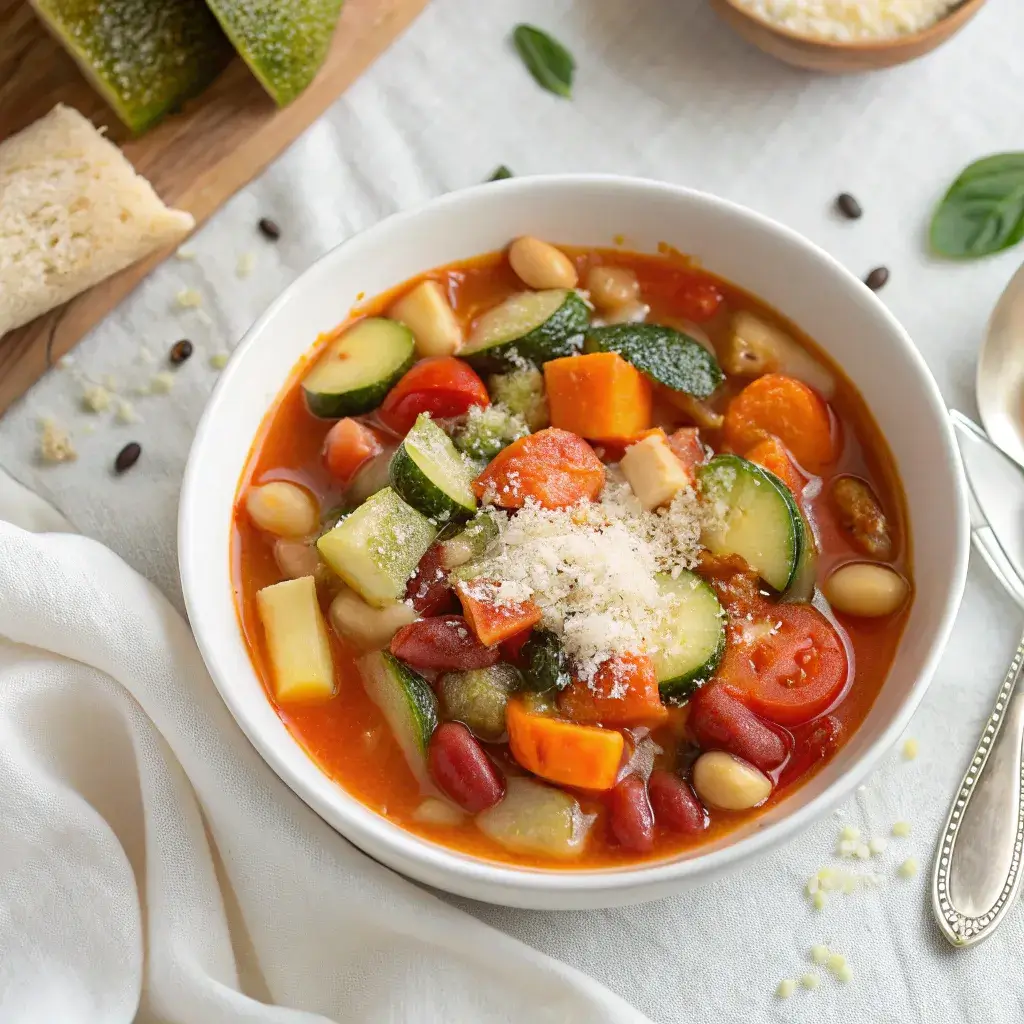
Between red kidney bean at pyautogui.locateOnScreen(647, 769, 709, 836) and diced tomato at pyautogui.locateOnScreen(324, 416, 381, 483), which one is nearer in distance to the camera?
red kidney bean at pyautogui.locateOnScreen(647, 769, 709, 836)

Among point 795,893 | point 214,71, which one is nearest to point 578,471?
point 795,893

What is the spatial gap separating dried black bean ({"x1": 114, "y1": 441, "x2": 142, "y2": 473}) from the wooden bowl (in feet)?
7.32

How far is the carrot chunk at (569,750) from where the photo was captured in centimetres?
258

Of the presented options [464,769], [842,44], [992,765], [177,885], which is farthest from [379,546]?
[842,44]

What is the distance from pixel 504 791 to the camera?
8.81 feet

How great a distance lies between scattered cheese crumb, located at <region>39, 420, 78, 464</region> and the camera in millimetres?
3322

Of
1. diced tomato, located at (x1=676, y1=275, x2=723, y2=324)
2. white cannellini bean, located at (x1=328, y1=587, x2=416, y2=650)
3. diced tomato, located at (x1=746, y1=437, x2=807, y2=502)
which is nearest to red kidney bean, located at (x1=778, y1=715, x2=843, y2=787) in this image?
diced tomato, located at (x1=746, y1=437, x2=807, y2=502)

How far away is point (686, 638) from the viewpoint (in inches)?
104

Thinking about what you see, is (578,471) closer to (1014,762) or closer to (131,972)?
(1014,762)

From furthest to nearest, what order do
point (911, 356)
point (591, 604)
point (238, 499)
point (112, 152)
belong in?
point (112, 152) → point (238, 499) → point (911, 356) → point (591, 604)

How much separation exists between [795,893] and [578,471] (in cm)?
126

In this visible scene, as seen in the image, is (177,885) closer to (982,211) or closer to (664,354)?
(664,354)

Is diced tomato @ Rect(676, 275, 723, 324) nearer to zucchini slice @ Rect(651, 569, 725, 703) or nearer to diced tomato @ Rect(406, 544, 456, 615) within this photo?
zucchini slice @ Rect(651, 569, 725, 703)

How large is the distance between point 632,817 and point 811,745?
48 centimetres
